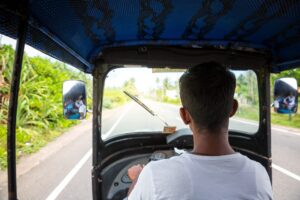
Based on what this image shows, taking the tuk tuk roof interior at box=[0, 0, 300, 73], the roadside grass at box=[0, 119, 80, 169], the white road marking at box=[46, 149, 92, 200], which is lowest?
the white road marking at box=[46, 149, 92, 200]

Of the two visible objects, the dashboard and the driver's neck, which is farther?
the dashboard

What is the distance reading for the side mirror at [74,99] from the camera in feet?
8.08

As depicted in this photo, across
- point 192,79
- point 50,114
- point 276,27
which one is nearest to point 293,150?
point 276,27

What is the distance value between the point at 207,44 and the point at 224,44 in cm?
16

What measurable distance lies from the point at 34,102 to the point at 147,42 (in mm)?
10077

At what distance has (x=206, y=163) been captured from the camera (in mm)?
1059

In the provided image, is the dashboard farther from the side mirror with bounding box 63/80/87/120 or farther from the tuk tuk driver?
the tuk tuk driver

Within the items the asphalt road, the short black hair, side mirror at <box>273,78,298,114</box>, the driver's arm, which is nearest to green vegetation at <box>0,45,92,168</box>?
the asphalt road

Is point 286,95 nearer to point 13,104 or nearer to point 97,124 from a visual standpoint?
point 97,124

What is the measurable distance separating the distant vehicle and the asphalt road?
0.65 feet

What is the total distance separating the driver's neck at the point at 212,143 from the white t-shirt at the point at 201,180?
35 millimetres

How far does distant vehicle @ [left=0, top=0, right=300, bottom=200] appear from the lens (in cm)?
160

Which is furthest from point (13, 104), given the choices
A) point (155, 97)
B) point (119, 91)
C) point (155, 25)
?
point (155, 97)

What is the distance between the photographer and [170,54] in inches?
97.7
